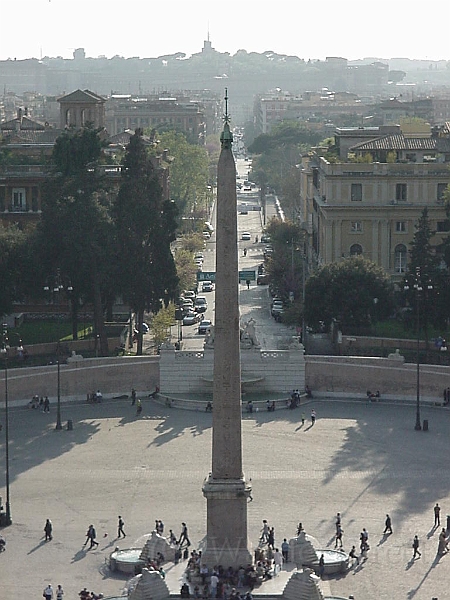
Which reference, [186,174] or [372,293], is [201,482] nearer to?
[372,293]

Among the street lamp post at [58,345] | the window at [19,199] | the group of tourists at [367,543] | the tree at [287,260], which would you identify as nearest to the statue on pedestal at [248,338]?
the street lamp post at [58,345]

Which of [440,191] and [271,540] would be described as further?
[440,191]

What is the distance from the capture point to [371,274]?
233 ft

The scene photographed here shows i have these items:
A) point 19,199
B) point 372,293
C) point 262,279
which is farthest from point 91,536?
point 262,279

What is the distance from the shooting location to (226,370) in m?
38.8

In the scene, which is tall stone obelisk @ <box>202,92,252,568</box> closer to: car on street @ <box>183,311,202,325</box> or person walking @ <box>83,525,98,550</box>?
person walking @ <box>83,525,98,550</box>

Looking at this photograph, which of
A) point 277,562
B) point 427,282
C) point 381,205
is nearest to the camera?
point 277,562

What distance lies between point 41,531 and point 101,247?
23.9 metres

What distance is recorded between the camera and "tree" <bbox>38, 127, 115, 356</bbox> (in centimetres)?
6812

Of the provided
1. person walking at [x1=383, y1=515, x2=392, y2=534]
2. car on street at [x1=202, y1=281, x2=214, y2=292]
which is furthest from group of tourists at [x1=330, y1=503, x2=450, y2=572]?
car on street at [x1=202, y1=281, x2=214, y2=292]

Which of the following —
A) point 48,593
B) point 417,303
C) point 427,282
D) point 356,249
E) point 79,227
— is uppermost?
point 79,227

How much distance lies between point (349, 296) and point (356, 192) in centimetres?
1484

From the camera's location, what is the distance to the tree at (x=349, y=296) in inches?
2771

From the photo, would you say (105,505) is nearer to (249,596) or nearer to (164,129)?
(249,596)
